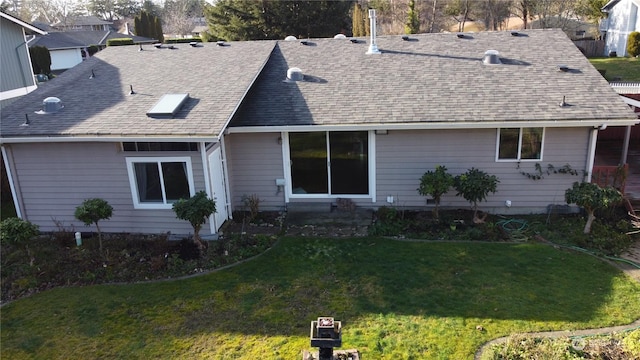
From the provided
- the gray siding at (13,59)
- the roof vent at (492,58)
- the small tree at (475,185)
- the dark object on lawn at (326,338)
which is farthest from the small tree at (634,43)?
the gray siding at (13,59)

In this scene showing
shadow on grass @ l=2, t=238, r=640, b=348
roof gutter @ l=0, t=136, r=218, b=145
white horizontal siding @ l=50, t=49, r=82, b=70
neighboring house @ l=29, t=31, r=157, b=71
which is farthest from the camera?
white horizontal siding @ l=50, t=49, r=82, b=70

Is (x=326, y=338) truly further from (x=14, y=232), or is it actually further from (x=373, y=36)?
(x=373, y=36)

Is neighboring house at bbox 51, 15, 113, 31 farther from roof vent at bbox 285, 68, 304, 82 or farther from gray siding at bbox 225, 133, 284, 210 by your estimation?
gray siding at bbox 225, 133, 284, 210

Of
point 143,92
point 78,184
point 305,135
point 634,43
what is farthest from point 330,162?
point 634,43

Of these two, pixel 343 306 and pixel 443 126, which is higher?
pixel 443 126

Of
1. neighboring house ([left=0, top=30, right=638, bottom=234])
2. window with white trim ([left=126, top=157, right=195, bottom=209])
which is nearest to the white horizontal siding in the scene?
neighboring house ([left=0, top=30, right=638, bottom=234])

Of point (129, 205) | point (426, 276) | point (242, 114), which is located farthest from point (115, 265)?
point (426, 276)
